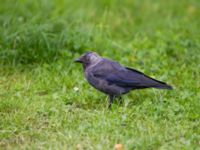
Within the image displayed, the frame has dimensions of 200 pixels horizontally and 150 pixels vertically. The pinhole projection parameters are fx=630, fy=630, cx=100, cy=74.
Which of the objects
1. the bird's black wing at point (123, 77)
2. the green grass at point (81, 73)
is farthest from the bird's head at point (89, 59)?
the green grass at point (81, 73)

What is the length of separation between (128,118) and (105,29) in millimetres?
3300

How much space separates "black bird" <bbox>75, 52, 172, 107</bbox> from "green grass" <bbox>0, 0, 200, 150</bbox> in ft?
0.46

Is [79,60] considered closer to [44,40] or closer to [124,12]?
[44,40]

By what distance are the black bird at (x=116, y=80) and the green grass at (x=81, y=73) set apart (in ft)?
0.46

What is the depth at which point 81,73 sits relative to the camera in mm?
7918

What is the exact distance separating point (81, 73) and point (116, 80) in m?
1.02

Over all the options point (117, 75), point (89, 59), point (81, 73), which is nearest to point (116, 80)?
point (117, 75)

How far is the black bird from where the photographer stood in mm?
6895

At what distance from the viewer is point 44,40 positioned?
8.19 metres

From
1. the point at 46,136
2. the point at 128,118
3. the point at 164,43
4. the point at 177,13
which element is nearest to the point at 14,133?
the point at 46,136

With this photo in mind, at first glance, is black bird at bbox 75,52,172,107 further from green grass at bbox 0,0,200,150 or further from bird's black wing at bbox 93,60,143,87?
green grass at bbox 0,0,200,150

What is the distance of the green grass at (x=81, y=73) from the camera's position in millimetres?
5969

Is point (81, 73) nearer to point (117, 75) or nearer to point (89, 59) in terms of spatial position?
point (89, 59)

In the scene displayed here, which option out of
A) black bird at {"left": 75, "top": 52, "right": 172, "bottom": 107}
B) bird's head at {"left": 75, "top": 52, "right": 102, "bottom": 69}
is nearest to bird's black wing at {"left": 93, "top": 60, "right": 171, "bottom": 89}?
black bird at {"left": 75, "top": 52, "right": 172, "bottom": 107}
